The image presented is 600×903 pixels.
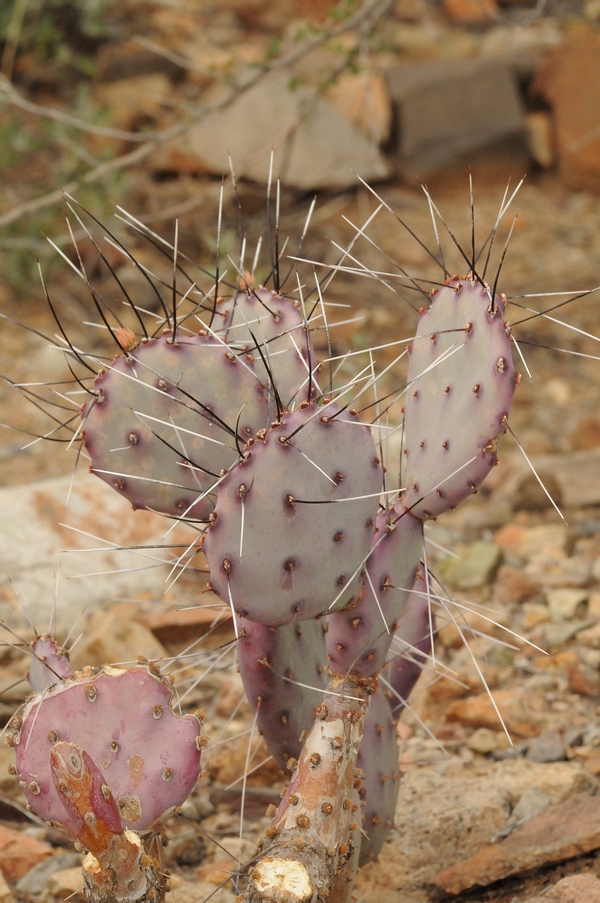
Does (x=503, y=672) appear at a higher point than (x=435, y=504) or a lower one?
lower

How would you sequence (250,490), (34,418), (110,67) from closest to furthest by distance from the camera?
1. (250,490)
2. (34,418)
3. (110,67)

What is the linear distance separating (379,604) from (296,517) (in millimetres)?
243

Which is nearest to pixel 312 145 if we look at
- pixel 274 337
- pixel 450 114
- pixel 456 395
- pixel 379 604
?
pixel 450 114

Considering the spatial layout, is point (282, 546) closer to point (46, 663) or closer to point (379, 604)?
point (379, 604)

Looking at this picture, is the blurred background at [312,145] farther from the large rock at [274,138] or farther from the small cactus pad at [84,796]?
the small cactus pad at [84,796]

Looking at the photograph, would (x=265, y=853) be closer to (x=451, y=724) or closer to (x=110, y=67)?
(x=451, y=724)

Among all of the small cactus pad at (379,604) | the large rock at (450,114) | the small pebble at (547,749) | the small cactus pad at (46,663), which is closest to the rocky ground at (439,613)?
the small pebble at (547,749)

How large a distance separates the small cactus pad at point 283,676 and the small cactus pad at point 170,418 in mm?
233

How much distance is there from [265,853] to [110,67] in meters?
5.68

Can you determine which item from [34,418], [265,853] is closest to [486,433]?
[265,853]

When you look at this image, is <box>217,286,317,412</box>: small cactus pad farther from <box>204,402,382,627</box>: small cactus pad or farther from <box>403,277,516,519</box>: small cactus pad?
<box>204,402,382,627</box>: small cactus pad

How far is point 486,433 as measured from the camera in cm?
150

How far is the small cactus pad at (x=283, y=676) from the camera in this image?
1.67 meters

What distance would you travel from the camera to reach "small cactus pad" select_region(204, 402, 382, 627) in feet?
4.41
